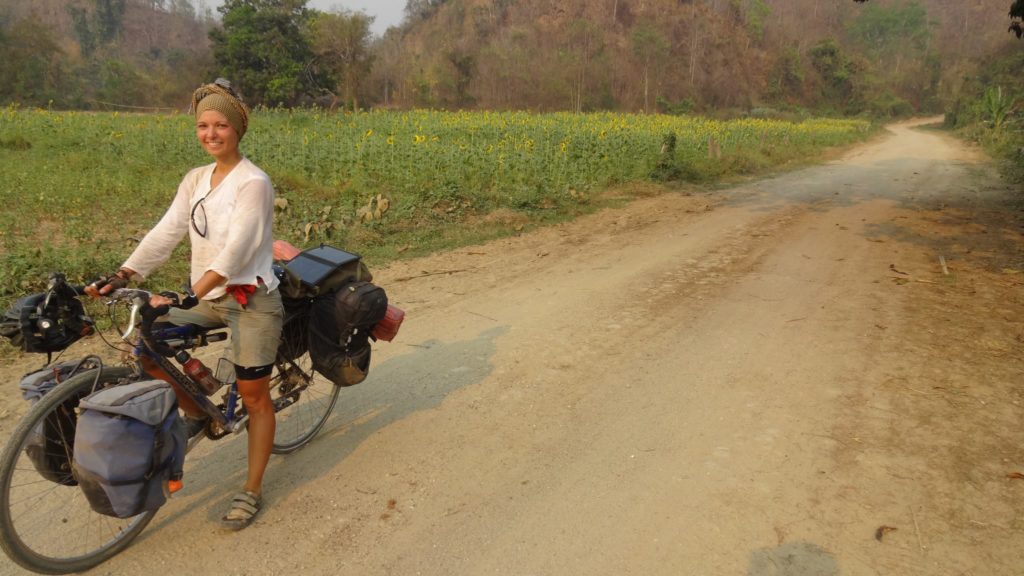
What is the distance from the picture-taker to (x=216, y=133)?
2625 mm

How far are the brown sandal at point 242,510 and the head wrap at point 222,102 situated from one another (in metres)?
1.69

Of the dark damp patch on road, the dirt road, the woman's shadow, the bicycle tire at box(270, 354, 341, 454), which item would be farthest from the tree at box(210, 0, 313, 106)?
the dark damp patch on road

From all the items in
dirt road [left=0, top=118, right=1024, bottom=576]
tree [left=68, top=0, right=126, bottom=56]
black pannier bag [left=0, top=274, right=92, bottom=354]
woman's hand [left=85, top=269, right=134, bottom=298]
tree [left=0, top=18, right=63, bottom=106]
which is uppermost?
tree [left=68, top=0, right=126, bottom=56]

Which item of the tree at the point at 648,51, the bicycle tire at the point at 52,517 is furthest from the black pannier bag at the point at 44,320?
the tree at the point at 648,51

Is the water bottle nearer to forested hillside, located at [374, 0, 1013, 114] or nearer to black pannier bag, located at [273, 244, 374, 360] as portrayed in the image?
black pannier bag, located at [273, 244, 374, 360]

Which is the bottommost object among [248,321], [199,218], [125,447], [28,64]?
[125,447]

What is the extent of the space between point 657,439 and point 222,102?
9.38ft

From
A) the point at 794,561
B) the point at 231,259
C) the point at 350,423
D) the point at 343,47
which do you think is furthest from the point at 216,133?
the point at 343,47

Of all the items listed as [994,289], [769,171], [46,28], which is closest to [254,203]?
[994,289]

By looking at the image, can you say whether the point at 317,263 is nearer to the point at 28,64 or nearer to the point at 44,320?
the point at 44,320

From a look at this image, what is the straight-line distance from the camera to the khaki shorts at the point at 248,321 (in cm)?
282

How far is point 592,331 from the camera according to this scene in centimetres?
529

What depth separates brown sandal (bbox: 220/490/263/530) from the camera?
112 inches

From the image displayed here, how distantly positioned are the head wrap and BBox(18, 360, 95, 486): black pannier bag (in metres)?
1.17
